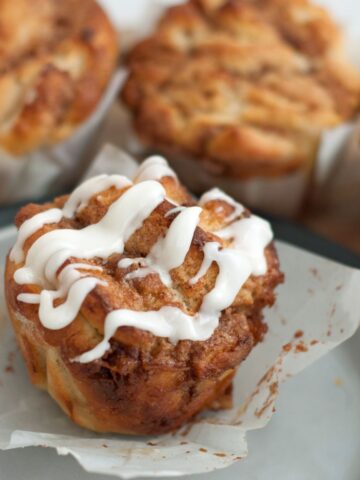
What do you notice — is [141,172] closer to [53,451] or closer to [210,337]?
[210,337]

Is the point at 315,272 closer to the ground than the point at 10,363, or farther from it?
farther from it

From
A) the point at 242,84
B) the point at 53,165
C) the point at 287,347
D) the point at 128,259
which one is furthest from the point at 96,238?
the point at 242,84

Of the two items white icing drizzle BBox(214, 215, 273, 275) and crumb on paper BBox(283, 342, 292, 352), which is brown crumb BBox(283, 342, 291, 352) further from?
white icing drizzle BBox(214, 215, 273, 275)

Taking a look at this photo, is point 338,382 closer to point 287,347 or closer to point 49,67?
point 287,347

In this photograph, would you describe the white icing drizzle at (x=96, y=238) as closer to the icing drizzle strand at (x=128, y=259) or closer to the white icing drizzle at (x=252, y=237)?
the icing drizzle strand at (x=128, y=259)

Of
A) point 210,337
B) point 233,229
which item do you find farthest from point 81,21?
point 210,337

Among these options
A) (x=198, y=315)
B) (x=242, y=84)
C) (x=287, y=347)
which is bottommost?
(x=287, y=347)

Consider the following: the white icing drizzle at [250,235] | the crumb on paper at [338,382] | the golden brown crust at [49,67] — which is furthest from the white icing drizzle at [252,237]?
the golden brown crust at [49,67]
